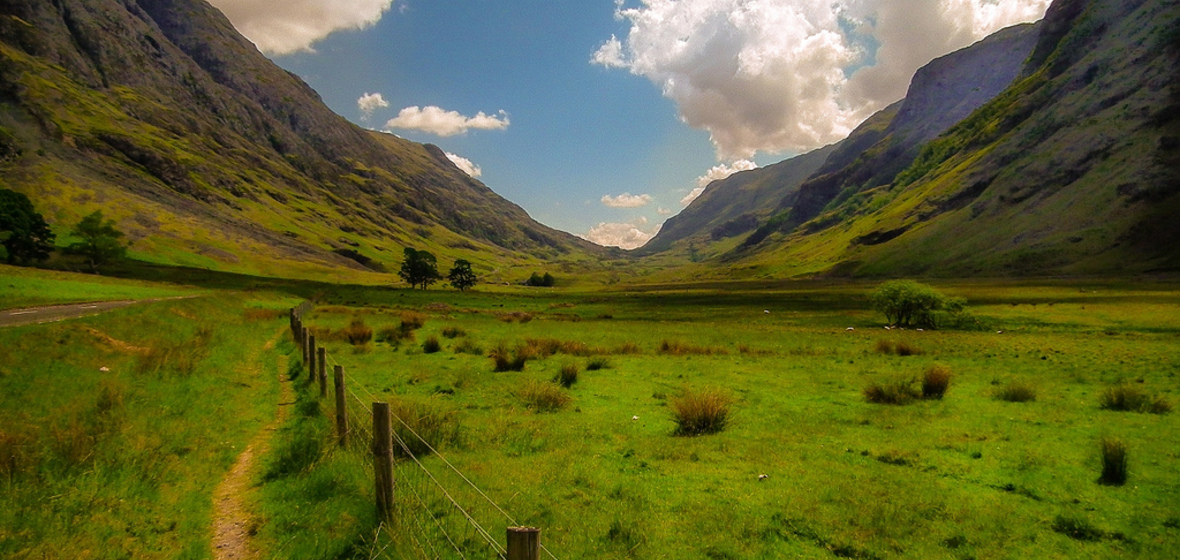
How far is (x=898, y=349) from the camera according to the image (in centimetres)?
3219

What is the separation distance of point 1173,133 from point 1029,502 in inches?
7704

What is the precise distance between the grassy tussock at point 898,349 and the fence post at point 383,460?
33.1 meters

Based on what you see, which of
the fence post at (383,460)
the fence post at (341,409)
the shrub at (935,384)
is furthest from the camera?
the shrub at (935,384)

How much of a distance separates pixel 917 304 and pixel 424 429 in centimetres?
5384

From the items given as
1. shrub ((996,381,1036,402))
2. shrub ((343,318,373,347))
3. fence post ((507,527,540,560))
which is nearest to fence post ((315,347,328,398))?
fence post ((507,527,540,560))

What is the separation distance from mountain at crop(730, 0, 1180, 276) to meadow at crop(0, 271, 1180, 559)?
140 metres

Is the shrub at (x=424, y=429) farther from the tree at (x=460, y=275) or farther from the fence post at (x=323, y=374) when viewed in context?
the tree at (x=460, y=275)

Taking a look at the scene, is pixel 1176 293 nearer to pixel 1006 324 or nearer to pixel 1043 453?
pixel 1006 324

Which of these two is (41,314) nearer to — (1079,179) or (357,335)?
(357,335)

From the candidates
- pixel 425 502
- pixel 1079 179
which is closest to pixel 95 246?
pixel 425 502

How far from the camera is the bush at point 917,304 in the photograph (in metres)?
50.5

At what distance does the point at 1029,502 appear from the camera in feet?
32.7

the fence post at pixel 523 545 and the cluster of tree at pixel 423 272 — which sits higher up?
the cluster of tree at pixel 423 272

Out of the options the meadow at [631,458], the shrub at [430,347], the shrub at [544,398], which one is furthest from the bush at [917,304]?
the shrub at [544,398]
